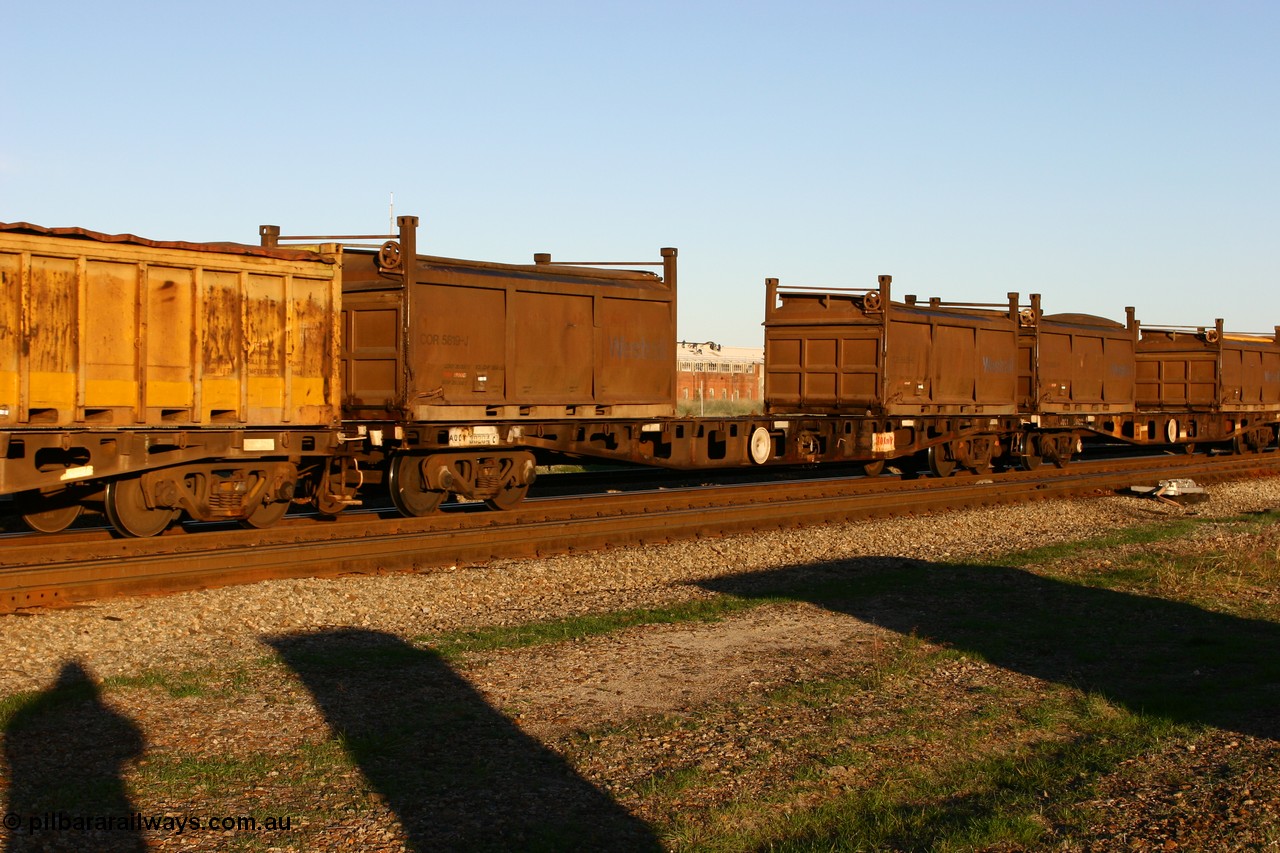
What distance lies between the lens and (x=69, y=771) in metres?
5.86

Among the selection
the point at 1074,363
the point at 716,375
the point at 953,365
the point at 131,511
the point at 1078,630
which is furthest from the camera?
the point at 716,375

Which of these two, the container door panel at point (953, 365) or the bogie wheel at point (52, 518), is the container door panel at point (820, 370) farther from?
the bogie wheel at point (52, 518)

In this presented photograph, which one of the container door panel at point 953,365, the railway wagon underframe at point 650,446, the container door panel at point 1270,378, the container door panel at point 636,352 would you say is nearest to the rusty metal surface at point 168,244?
the railway wagon underframe at point 650,446

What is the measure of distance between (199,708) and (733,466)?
1391cm

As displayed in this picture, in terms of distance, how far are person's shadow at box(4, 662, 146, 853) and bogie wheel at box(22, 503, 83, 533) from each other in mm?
6348

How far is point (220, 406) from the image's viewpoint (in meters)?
13.3

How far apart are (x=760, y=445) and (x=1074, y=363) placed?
10.4 meters

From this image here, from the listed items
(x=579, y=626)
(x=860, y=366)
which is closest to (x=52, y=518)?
(x=579, y=626)

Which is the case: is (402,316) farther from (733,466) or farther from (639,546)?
(733,466)

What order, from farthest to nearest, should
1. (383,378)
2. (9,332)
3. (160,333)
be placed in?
(383,378) < (160,333) < (9,332)

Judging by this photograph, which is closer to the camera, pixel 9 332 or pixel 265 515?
pixel 9 332

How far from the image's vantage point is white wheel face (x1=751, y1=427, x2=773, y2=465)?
20.6 metres

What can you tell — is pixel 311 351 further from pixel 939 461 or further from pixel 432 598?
pixel 939 461

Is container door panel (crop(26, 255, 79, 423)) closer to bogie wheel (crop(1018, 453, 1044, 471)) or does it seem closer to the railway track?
the railway track
